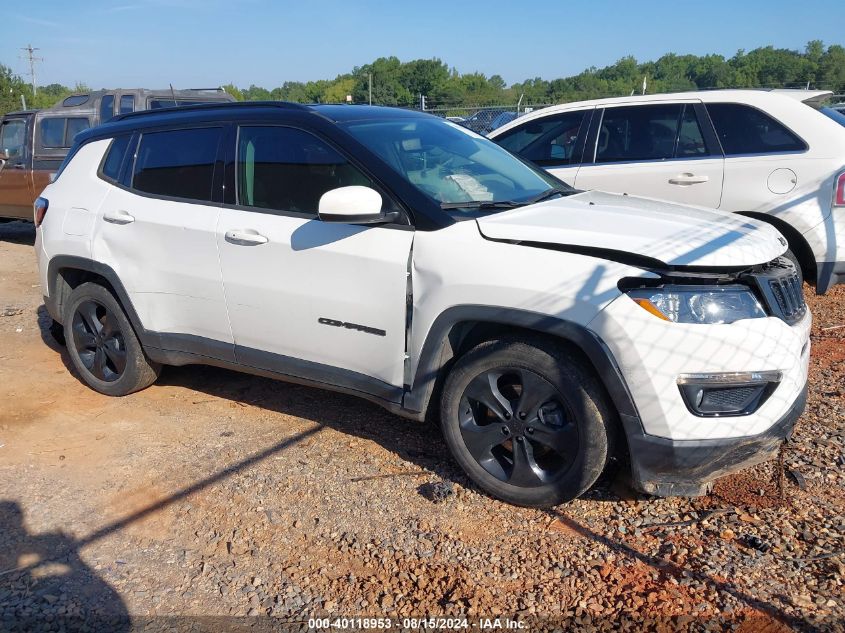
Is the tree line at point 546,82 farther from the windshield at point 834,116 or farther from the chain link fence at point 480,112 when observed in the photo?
the windshield at point 834,116

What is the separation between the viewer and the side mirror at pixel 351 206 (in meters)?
3.31

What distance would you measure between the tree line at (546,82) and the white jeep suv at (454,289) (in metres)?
46.9

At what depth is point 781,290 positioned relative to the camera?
3115mm

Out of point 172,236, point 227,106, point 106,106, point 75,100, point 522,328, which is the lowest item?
point 522,328

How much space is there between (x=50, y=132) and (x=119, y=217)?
7.29m

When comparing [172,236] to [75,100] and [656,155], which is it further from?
[75,100]

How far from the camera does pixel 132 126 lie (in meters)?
4.64

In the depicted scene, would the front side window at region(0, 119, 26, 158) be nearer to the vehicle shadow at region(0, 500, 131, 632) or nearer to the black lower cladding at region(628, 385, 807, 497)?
the vehicle shadow at region(0, 500, 131, 632)

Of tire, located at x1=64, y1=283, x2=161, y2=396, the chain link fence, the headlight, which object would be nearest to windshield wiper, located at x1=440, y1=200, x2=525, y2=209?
the headlight

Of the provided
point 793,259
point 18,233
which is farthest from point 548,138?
point 18,233

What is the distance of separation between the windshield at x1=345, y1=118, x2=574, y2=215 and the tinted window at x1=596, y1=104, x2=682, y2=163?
2.40 metres

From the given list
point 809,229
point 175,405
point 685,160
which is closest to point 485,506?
point 175,405

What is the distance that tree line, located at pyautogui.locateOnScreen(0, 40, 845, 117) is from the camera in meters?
54.3

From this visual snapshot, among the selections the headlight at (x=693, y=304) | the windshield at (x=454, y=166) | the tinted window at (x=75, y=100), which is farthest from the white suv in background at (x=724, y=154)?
the tinted window at (x=75, y=100)
